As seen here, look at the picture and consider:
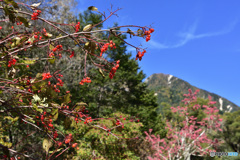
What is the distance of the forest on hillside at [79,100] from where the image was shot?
1.39 meters

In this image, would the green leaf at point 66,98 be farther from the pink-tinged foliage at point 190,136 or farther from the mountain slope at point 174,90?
the mountain slope at point 174,90

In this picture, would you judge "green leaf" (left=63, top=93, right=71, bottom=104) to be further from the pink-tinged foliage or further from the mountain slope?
the mountain slope

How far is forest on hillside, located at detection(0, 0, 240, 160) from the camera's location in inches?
54.9

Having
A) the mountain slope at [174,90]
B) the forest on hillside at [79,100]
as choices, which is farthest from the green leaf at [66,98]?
the mountain slope at [174,90]

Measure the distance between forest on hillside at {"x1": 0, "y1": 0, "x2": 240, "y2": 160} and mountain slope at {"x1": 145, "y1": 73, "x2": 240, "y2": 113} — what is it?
83542 mm

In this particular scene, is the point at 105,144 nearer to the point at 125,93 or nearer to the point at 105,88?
the point at 105,88

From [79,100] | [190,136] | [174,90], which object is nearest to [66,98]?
[190,136]

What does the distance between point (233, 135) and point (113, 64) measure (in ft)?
47.9

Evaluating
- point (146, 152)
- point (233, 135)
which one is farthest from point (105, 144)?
point (233, 135)

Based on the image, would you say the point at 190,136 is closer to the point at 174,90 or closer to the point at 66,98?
the point at 66,98

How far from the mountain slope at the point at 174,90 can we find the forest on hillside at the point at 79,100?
3289 inches

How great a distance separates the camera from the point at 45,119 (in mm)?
1548

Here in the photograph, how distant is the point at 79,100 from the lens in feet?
40.9

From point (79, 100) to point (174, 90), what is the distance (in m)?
106
